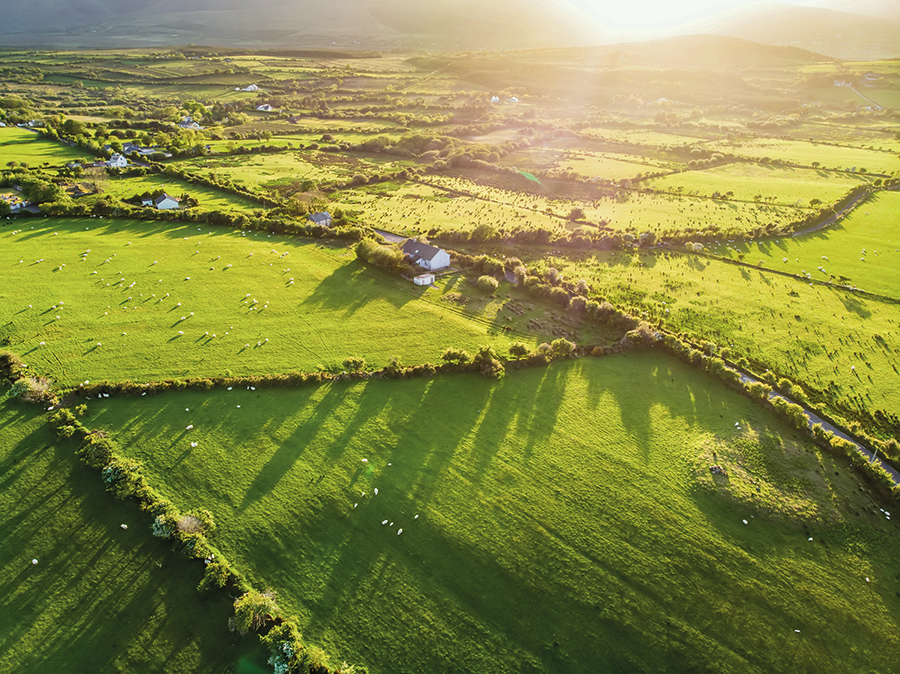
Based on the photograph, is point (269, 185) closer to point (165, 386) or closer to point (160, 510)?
point (165, 386)

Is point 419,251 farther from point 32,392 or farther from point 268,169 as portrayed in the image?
point 268,169

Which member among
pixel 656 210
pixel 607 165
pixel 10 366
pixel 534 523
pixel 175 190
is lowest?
Result: pixel 175 190

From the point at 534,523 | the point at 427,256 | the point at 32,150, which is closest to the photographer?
the point at 534,523

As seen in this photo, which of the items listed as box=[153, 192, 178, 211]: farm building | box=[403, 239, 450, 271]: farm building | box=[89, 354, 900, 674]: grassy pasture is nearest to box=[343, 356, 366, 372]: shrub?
box=[89, 354, 900, 674]: grassy pasture

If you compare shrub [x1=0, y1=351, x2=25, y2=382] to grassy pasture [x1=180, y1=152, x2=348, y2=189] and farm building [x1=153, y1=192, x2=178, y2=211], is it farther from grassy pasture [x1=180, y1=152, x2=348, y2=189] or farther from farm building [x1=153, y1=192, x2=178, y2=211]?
grassy pasture [x1=180, y1=152, x2=348, y2=189]

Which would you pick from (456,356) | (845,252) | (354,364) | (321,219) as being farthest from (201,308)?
(845,252)

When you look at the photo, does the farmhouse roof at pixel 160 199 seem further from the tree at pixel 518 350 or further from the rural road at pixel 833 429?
the rural road at pixel 833 429
